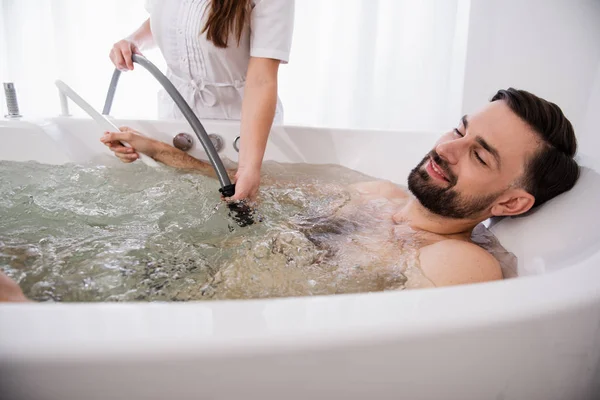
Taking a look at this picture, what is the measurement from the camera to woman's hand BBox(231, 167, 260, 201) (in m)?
1.03

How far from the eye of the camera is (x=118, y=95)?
234cm

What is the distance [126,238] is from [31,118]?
2.81 feet

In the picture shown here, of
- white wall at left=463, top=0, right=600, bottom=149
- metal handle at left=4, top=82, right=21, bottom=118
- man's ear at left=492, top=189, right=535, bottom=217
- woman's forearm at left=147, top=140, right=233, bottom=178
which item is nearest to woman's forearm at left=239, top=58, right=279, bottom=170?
woman's forearm at left=147, top=140, right=233, bottom=178

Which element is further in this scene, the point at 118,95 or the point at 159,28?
the point at 118,95

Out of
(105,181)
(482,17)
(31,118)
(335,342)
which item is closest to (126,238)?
(105,181)

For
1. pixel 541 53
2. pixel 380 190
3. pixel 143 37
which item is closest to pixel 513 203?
pixel 380 190

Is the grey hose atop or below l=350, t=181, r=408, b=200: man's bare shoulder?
atop

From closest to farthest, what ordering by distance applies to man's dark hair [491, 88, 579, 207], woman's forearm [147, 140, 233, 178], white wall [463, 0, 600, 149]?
man's dark hair [491, 88, 579, 207], woman's forearm [147, 140, 233, 178], white wall [463, 0, 600, 149]

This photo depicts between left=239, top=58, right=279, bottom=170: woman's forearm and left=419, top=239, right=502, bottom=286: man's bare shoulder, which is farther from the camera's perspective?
left=239, top=58, right=279, bottom=170: woman's forearm

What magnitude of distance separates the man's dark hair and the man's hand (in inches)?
39.3

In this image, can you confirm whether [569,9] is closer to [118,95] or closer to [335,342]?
[335,342]

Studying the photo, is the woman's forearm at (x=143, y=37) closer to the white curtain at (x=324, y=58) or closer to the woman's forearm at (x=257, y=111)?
the woman's forearm at (x=257, y=111)

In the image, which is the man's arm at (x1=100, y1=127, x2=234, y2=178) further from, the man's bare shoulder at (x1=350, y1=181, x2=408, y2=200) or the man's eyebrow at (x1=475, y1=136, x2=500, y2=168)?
the man's eyebrow at (x1=475, y1=136, x2=500, y2=168)

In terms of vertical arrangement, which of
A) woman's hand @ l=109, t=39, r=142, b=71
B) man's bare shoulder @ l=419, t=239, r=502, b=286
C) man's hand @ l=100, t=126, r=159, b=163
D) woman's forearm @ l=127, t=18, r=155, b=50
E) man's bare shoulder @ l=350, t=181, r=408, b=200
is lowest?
man's bare shoulder @ l=350, t=181, r=408, b=200
